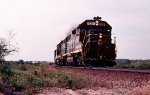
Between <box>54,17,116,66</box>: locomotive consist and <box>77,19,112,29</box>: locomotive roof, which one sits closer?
<box>54,17,116,66</box>: locomotive consist

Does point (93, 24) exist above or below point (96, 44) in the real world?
above

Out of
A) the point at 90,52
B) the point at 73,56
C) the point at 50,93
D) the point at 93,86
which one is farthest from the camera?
the point at 73,56

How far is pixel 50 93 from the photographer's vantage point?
14734mm

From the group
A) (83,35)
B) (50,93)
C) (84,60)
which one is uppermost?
(83,35)

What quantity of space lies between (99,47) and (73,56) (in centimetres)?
504

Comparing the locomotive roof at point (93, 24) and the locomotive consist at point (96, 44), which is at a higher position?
the locomotive roof at point (93, 24)

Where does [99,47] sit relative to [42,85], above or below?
above

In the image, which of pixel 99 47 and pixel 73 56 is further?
pixel 73 56

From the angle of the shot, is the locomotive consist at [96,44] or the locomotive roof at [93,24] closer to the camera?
the locomotive consist at [96,44]

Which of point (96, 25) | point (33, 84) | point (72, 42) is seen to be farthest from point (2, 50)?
point (72, 42)

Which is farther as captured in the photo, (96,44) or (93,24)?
(93,24)

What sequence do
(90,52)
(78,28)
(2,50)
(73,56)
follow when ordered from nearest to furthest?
(2,50)
(90,52)
(78,28)
(73,56)

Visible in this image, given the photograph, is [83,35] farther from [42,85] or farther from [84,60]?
[42,85]

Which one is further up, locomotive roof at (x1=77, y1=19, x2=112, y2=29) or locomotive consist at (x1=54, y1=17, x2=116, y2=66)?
locomotive roof at (x1=77, y1=19, x2=112, y2=29)
